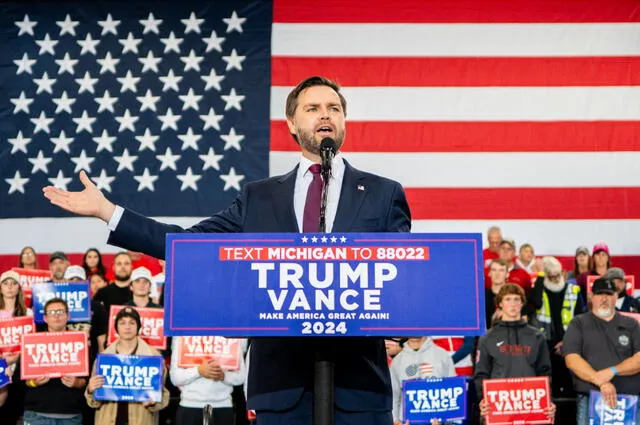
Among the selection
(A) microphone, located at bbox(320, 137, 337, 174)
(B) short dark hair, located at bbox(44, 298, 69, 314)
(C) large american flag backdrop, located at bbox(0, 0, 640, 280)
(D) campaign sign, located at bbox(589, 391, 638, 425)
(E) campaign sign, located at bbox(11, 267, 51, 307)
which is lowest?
(D) campaign sign, located at bbox(589, 391, 638, 425)

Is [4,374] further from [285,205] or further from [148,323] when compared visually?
[285,205]

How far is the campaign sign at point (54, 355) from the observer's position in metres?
6.48

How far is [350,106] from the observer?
999cm

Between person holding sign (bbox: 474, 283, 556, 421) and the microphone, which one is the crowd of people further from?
the microphone

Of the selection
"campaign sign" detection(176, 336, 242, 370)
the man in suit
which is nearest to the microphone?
the man in suit

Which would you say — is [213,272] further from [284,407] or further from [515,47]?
[515,47]

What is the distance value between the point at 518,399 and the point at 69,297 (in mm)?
Result: 3422

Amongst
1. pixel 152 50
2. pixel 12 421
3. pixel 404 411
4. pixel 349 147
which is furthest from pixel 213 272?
pixel 152 50

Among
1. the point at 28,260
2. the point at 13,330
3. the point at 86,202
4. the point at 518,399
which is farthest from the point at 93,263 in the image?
the point at 86,202

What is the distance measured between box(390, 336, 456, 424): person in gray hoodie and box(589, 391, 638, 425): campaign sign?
3.26 ft

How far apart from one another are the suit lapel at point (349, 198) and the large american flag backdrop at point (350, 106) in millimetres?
7607

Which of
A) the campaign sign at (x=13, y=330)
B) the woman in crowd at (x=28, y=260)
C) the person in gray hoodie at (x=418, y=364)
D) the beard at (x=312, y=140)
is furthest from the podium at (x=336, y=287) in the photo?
the woman in crowd at (x=28, y=260)

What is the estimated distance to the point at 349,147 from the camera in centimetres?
995

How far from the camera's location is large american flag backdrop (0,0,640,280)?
9.86 m
